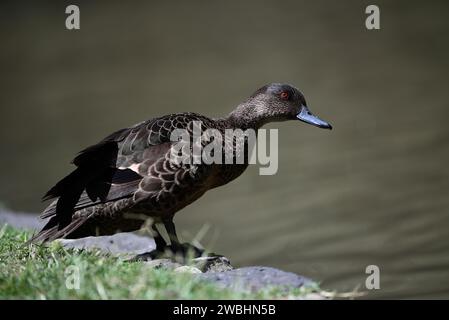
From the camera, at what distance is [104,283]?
3850mm

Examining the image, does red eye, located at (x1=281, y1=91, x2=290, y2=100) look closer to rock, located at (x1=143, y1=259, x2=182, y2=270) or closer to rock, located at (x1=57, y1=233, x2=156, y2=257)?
rock, located at (x1=57, y1=233, x2=156, y2=257)

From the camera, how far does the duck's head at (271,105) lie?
19.4 ft

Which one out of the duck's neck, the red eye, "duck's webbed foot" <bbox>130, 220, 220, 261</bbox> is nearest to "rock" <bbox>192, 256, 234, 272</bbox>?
"duck's webbed foot" <bbox>130, 220, 220, 261</bbox>

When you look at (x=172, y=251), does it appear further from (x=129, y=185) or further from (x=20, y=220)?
(x=20, y=220)

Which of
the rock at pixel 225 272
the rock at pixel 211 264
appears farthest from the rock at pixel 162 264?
the rock at pixel 211 264

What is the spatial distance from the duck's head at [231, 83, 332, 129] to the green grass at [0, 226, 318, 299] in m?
1.95

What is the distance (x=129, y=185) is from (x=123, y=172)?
0.40ft

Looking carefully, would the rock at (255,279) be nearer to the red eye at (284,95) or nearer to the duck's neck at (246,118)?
the duck's neck at (246,118)

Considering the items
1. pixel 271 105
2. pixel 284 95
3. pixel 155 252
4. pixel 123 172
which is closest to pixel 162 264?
pixel 155 252

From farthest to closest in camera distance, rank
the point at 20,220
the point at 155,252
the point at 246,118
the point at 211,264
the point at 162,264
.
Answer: the point at 20,220 < the point at 246,118 < the point at 155,252 < the point at 211,264 < the point at 162,264

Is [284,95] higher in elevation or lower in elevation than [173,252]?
higher

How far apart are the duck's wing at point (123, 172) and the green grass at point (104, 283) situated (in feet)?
2.60

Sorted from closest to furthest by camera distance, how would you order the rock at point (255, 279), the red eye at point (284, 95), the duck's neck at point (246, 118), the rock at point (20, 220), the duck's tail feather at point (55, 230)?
the rock at point (255, 279) → the duck's tail feather at point (55, 230) → the duck's neck at point (246, 118) → the red eye at point (284, 95) → the rock at point (20, 220)

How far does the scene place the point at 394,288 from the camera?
5832 millimetres
